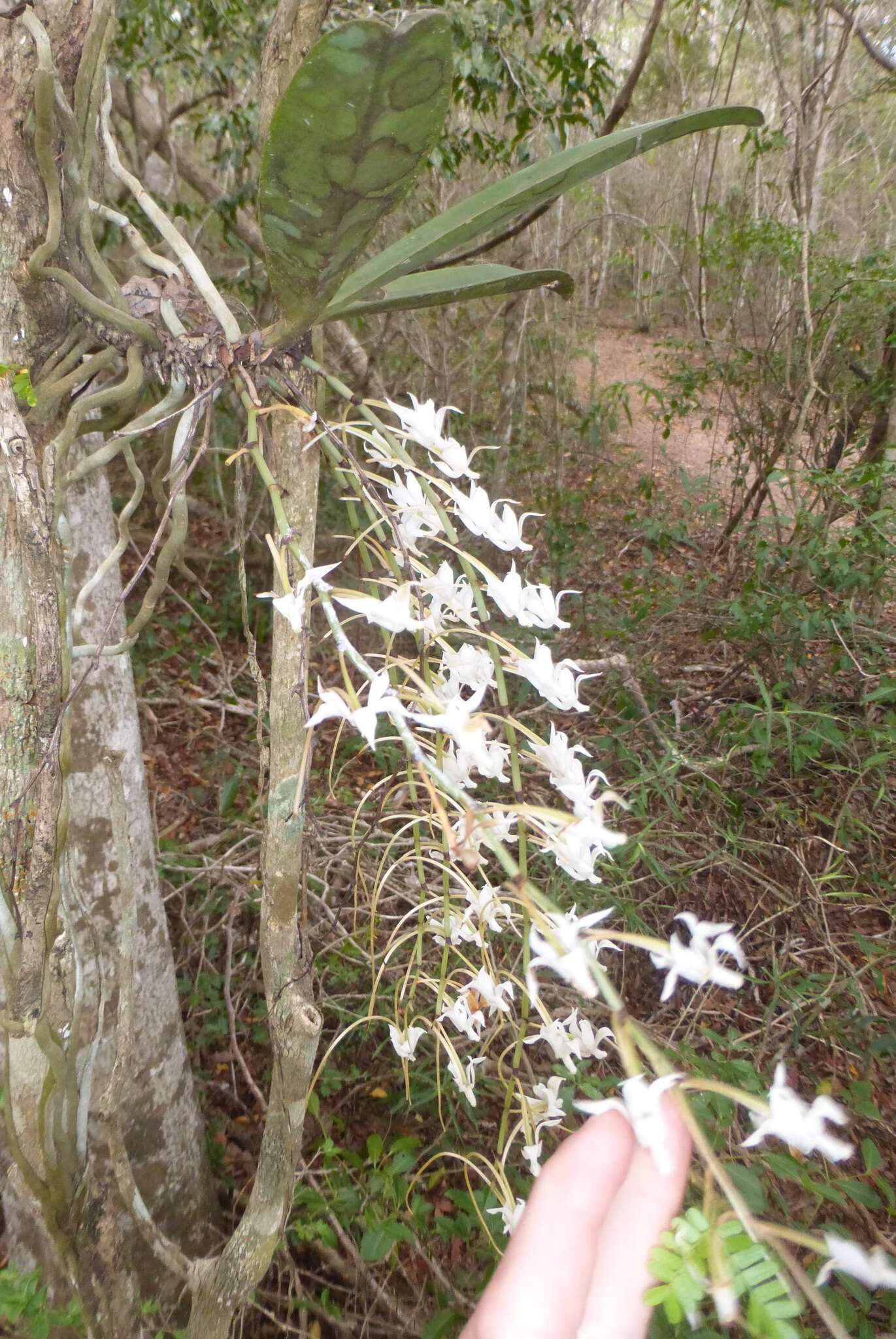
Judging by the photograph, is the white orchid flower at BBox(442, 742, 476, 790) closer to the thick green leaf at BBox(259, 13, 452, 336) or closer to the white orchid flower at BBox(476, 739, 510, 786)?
the white orchid flower at BBox(476, 739, 510, 786)

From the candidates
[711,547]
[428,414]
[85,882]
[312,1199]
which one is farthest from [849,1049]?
[711,547]

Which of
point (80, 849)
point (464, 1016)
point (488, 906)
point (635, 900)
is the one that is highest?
point (488, 906)

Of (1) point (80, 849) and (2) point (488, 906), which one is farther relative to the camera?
(1) point (80, 849)

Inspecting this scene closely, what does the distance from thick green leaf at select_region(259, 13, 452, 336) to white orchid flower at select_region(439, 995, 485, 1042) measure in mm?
430

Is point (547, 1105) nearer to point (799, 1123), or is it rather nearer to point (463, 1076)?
point (463, 1076)

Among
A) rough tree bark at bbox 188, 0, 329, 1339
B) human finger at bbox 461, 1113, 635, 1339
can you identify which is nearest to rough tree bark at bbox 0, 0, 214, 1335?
rough tree bark at bbox 188, 0, 329, 1339

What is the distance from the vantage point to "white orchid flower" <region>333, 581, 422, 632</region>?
1.05 feet

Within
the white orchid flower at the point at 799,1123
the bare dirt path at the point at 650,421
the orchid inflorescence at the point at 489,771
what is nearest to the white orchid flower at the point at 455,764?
the orchid inflorescence at the point at 489,771

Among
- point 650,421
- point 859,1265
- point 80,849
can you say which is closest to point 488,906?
point 859,1265

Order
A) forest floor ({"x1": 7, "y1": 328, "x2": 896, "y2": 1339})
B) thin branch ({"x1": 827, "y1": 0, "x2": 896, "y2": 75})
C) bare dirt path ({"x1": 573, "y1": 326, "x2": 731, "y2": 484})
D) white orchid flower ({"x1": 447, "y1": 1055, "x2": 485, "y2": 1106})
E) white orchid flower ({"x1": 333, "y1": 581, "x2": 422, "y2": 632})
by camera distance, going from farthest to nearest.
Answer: bare dirt path ({"x1": 573, "y1": 326, "x2": 731, "y2": 484})
thin branch ({"x1": 827, "y1": 0, "x2": 896, "y2": 75})
forest floor ({"x1": 7, "y1": 328, "x2": 896, "y2": 1339})
white orchid flower ({"x1": 447, "y1": 1055, "x2": 485, "y2": 1106})
white orchid flower ({"x1": 333, "y1": 581, "x2": 422, "y2": 632})

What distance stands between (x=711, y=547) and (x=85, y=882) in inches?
102

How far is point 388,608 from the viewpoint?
32 centimetres

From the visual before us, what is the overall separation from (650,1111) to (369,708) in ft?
0.52

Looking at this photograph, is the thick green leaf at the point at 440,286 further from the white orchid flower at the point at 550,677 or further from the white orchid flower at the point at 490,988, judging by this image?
the white orchid flower at the point at 490,988
